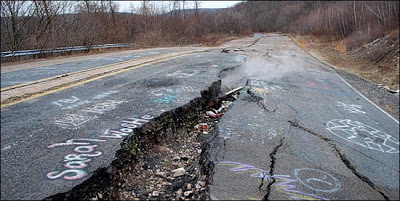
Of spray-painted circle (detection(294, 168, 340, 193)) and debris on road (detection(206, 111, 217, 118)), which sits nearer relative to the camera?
spray-painted circle (detection(294, 168, 340, 193))

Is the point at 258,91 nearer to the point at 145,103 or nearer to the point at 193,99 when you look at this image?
the point at 193,99

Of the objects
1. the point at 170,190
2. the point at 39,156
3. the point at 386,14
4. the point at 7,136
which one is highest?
the point at 386,14

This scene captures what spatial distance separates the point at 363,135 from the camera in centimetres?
436

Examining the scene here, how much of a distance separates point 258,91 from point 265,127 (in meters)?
2.52

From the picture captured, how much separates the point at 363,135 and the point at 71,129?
411cm

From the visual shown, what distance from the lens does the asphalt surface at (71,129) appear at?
232cm

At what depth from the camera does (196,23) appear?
31.8 meters

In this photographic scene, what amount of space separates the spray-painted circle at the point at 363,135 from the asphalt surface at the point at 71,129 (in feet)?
8.26

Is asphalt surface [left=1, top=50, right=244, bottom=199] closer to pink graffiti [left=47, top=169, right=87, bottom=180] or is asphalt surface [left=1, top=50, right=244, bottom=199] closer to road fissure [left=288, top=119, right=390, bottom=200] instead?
pink graffiti [left=47, top=169, right=87, bottom=180]

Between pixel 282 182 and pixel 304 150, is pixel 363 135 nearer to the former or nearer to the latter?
pixel 304 150

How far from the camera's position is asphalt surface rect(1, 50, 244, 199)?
232 centimetres

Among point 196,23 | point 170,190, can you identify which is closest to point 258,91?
point 170,190

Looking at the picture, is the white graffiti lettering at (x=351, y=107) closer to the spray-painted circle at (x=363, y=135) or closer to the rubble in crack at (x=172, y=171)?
the spray-painted circle at (x=363, y=135)

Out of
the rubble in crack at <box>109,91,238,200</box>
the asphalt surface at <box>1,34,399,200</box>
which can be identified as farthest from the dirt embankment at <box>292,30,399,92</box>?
the rubble in crack at <box>109,91,238,200</box>
